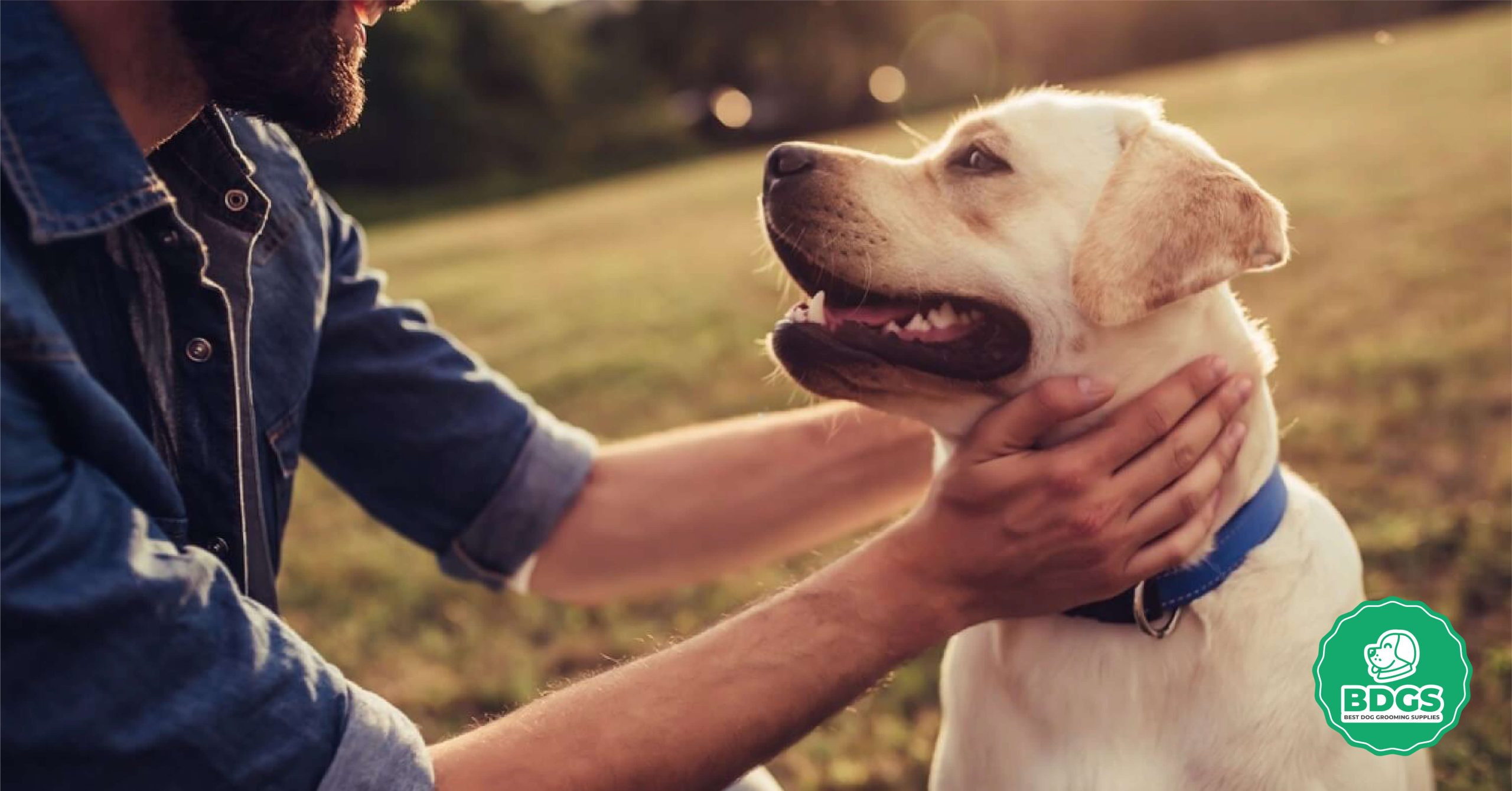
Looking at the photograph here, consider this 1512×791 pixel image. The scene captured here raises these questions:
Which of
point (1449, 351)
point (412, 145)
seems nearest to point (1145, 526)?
point (1449, 351)

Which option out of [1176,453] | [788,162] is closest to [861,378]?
[788,162]

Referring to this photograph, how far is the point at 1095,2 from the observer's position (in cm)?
3434

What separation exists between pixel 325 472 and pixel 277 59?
49.4 inches

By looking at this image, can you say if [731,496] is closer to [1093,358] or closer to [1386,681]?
[1093,358]

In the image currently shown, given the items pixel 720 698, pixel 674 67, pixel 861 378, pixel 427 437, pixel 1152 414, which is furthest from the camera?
pixel 674 67

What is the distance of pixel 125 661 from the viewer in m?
1.68

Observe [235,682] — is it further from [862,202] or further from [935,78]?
[935,78]

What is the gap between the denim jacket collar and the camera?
5.84ft

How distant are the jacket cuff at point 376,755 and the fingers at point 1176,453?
1.26 m

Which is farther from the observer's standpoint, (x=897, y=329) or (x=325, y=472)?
(x=325, y=472)

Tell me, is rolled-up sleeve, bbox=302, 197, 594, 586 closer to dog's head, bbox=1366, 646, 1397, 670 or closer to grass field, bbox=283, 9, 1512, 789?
grass field, bbox=283, 9, 1512, 789

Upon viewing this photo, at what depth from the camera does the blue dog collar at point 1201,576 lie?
7.82 feet

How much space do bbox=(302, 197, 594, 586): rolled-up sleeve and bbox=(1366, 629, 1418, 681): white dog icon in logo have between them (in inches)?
70.2

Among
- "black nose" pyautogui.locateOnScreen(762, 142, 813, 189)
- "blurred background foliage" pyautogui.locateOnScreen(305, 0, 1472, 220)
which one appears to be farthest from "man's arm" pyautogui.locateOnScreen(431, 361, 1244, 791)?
"blurred background foliage" pyautogui.locateOnScreen(305, 0, 1472, 220)
